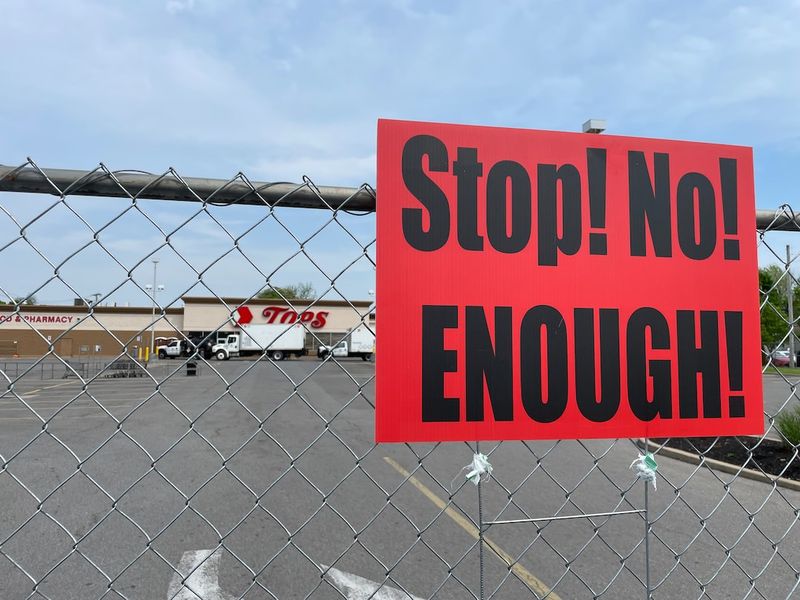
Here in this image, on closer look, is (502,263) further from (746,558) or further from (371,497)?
(371,497)

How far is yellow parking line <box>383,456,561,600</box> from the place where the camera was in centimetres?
349

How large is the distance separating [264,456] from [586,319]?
693 cm

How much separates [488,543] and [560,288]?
2.65 metres

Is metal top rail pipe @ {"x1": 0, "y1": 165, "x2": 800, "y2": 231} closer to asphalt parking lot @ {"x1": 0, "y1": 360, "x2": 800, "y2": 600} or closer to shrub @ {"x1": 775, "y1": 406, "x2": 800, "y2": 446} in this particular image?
asphalt parking lot @ {"x1": 0, "y1": 360, "x2": 800, "y2": 600}

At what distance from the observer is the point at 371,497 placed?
18.9 ft

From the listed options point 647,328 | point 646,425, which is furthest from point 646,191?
point 646,425

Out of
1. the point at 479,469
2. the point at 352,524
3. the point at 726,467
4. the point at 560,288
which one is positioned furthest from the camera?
the point at 726,467

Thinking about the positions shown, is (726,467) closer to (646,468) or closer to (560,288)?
(646,468)

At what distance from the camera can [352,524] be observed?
16.2 feet

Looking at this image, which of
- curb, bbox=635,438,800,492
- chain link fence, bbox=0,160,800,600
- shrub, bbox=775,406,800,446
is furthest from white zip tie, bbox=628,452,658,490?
shrub, bbox=775,406,800,446

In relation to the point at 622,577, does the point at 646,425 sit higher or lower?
higher

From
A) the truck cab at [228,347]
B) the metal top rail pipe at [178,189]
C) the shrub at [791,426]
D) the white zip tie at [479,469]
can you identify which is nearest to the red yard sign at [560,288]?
the white zip tie at [479,469]

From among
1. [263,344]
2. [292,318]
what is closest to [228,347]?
[263,344]

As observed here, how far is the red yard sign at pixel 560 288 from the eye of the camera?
70.7 inches
